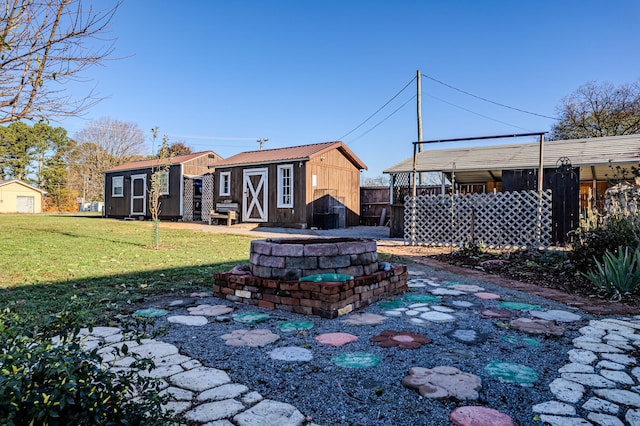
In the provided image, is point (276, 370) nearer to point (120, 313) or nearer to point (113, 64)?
point (120, 313)

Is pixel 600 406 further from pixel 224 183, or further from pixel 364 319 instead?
pixel 224 183

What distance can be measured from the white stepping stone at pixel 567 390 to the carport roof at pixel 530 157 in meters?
8.78

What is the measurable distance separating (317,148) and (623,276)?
44.9 ft

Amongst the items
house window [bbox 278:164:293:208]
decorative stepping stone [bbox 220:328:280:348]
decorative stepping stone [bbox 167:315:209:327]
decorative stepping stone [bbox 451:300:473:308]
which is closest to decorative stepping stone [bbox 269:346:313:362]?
decorative stepping stone [bbox 220:328:280:348]

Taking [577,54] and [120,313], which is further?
[577,54]

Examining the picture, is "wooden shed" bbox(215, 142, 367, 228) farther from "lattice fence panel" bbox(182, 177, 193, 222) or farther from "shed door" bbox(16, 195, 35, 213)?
"shed door" bbox(16, 195, 35, 213)

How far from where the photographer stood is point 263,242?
4.05 metres

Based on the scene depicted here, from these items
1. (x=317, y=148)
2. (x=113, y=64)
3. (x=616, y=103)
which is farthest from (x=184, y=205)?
(x=616, y=103)

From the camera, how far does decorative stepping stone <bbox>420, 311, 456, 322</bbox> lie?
3370mm

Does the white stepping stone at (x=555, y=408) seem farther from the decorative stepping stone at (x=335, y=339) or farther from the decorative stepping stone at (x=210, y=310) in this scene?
the decorative stepping stone at (x=210, y=310)

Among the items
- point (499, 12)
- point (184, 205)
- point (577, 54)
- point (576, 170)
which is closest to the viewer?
point (576, 170)

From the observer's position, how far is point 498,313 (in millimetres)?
3588

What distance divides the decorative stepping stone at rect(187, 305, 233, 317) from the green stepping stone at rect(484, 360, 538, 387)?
232 cm

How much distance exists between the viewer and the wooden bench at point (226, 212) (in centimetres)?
1736
